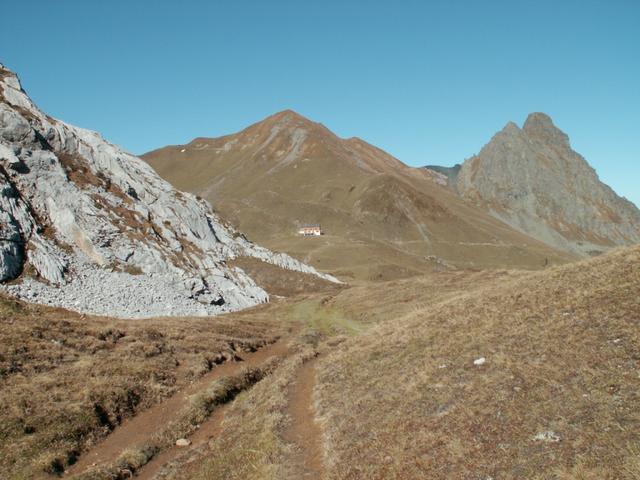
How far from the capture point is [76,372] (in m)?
28.0

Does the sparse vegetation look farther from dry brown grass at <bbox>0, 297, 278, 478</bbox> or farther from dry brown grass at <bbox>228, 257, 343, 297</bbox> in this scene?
dry brown grass at <bbox>228, 257, 343, 297</bbox>

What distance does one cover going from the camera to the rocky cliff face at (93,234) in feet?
179

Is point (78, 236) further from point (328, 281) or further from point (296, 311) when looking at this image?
point (328, 281)

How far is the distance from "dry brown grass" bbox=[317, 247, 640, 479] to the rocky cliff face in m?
37.5

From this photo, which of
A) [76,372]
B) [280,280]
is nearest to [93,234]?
[280,280]

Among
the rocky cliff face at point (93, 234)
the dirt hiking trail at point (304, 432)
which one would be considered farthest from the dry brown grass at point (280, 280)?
the dirt hiking trail at point (304, 432)

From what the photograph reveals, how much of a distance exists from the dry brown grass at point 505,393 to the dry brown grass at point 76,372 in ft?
36.7

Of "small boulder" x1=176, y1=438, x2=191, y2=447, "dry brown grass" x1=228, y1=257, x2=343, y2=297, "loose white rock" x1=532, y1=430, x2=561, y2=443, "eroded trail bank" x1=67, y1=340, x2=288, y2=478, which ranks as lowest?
"small boulder" x1=176, y1=438, x2=191, y2=447

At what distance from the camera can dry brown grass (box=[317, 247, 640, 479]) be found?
1344cm

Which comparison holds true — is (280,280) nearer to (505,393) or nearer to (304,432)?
(304,432)

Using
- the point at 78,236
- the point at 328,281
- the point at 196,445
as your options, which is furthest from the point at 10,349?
the point at 328,281

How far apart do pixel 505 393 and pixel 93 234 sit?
6064 centimetres

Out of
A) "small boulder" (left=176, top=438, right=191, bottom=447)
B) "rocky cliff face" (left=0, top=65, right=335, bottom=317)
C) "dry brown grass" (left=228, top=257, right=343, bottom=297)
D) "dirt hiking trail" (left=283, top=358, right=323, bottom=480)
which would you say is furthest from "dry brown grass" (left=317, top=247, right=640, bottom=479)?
"dry brown grass" (left=228, top=257, right=343, bottom=297)

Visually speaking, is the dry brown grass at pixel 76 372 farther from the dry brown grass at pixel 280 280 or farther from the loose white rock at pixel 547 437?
the dry brown grass at pixel 280 280
